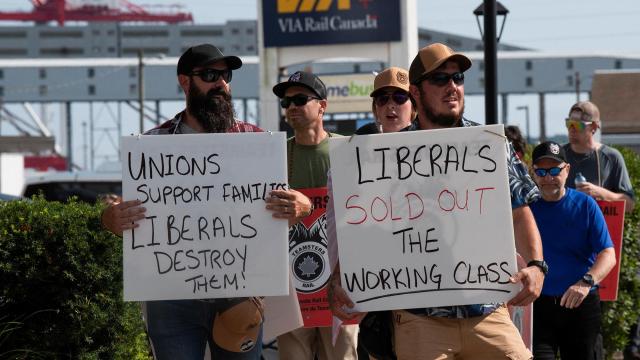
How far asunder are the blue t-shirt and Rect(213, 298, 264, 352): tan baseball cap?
257 centimetres

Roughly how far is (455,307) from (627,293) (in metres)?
5.93

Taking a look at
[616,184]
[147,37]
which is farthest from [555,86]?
[616,184]

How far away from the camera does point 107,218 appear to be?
201 inches

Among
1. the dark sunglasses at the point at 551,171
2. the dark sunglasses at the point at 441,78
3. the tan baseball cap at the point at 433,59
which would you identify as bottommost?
the dark sunglasses at the point at 551,171

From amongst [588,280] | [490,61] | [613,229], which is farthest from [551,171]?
[490,61]

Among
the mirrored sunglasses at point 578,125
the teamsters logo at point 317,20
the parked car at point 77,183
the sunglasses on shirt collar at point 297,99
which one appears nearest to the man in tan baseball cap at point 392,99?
the sunglasses on shirt collar at point 297,99

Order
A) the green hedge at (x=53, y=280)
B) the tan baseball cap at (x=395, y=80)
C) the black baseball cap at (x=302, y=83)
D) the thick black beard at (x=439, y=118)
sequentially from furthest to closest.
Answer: the tan baseball cap at (x=395, y=80)
the green hedge at (x=53, y=280)
the black baseball cap at (x=302, y=83)
the thick black beard at (x=439, y=118)

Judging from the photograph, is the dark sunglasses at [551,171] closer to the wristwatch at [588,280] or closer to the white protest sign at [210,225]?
the wristwatch at [588,280]

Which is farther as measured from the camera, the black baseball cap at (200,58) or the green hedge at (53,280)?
the green hedge at (53,280)

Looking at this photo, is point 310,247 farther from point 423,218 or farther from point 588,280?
point 423,218

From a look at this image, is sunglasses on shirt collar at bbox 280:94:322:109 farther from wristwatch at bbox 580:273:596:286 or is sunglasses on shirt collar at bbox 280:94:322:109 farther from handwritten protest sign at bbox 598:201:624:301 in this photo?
handwritten protest sign at bbox 598:201:624:301

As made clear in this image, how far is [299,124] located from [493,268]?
2.19m

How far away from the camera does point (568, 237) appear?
24.1 feet

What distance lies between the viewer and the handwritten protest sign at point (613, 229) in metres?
8.78
